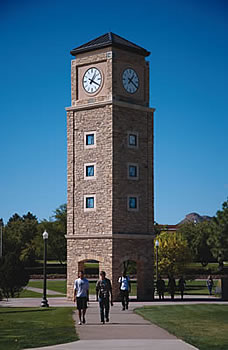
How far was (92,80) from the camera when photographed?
41.2m

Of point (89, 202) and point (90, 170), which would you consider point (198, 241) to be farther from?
point (90, 170)

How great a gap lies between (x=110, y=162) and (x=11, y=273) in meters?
9.01

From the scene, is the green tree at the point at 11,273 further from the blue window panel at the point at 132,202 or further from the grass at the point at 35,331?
the grass at the point at 35,331

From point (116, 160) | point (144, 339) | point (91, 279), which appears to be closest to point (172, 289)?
point (116, 160)

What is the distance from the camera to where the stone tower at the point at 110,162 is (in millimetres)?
39531

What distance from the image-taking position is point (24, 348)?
15.1 m

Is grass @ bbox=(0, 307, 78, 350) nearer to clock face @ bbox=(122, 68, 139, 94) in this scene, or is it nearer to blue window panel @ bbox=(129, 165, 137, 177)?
blue window panel @ bbox=(129, 165, 137, 177)

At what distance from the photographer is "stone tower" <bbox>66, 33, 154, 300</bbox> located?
39531mm

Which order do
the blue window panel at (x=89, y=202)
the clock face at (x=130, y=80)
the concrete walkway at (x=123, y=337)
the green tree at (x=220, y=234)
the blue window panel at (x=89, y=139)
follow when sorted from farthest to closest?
the green tree at (x=220, y=234), the clock face at (x=130, y=80), the blue window panel at (x=89, y=139), the blue window panel at (x=89, y=202), the concrete walkway at (x=123, y=337)

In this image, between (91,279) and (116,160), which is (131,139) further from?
(91,279)

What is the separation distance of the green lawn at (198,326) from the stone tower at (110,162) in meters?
12.1

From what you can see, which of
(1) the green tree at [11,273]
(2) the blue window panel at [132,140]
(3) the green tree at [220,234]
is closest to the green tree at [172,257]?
(3) the green tree at [220,234]

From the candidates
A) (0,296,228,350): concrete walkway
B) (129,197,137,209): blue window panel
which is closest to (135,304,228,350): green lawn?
(0,296,228,350): concrete walkway

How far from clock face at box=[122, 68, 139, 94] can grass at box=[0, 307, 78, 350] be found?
65.0 ft
